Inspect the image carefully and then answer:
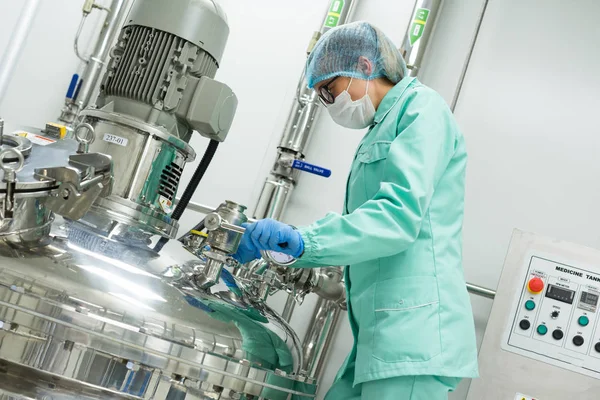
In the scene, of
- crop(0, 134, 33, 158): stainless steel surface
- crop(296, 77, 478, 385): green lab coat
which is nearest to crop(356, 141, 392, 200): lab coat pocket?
crop(296, 77, 478, 385): green lab coat

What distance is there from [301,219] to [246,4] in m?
0.91

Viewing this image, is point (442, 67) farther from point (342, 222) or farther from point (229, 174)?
point (342, 222)

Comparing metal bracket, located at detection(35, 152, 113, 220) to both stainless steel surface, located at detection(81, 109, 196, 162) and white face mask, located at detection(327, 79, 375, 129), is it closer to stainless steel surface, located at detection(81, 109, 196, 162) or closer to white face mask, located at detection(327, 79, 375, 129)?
stainless steel surface, located at detection(81, 109, 196, 162)

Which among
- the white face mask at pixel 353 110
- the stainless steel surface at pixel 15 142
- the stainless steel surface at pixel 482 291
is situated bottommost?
the stainless steel surface at pixel 15 142

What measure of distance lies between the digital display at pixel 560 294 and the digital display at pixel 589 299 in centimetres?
3

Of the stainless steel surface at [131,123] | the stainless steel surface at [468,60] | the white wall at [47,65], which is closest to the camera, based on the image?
the stainless steel surface at [131,123]

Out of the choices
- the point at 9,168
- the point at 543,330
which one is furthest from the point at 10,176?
the point at 543,330

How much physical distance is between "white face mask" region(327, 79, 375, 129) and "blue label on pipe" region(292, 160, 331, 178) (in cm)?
59

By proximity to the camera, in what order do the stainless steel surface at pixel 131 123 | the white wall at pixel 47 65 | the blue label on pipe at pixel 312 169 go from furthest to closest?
1. the white wall at pixel 47 65
2. the blue label on pipe at pixel 312 169
3. the stainless steel surface at pixel 131 123

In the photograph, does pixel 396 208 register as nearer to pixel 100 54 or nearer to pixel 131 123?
pixel 131 123

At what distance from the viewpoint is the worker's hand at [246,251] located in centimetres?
118

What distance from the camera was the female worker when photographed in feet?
3.69

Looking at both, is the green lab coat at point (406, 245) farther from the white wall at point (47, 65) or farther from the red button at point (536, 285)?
the white wall at point (47, 65)

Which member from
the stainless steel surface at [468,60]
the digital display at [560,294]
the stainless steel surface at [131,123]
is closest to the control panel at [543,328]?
the digital display at [560,294]
